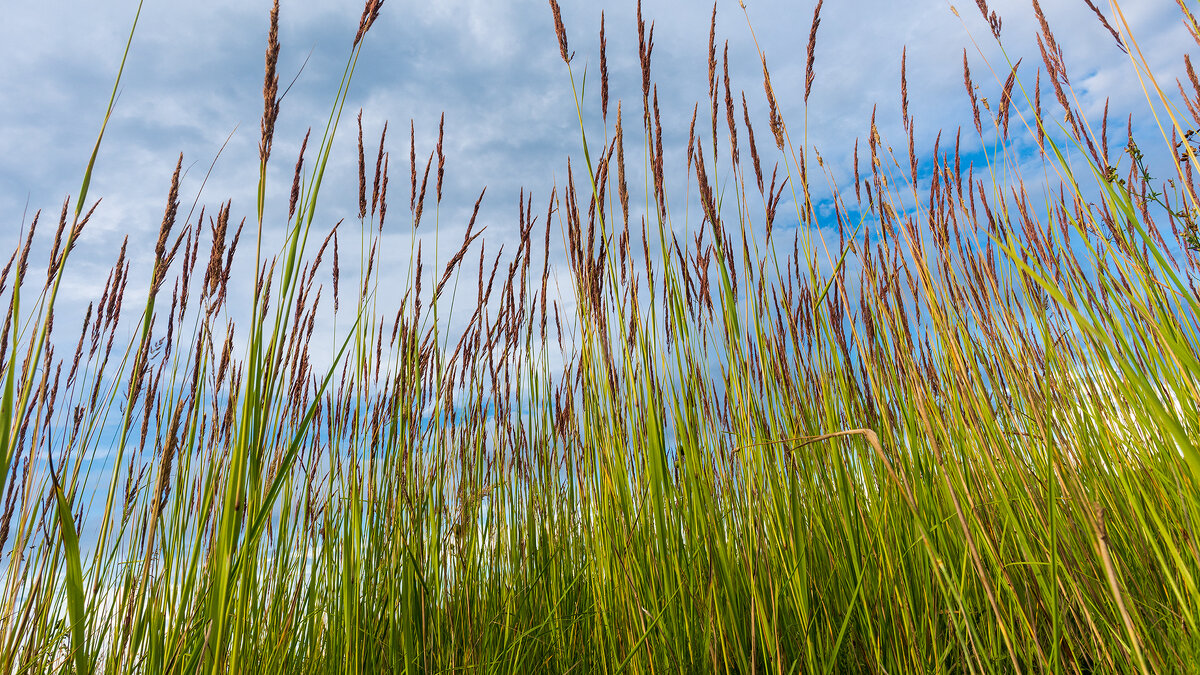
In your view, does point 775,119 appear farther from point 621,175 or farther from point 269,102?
point 269,102

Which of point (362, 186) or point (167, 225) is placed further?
point (362, 186)

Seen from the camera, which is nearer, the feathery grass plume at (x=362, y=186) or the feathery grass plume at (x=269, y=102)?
the feathery grass plume at (x=269, y=102)

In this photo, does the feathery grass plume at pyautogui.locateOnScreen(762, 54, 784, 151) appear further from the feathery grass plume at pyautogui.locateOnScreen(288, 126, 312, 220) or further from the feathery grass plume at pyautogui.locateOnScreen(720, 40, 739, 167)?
the feathery grass plume at pyautogui.locateOnScreen(288, 126, 312, 220)

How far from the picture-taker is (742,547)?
1.15 meters

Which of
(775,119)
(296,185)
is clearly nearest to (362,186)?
(296,185)

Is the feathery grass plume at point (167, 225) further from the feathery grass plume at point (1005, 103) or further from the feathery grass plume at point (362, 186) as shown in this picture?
the feathery grass plume at point (1005, 103)

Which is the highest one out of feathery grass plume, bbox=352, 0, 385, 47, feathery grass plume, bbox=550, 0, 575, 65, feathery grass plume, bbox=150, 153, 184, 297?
feathery grass plume, bbox=550, 0, 575, 65

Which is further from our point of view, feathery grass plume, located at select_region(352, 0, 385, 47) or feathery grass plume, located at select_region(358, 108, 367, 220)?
feathery grass plume, located at select_region(358, 108, 367, 220)

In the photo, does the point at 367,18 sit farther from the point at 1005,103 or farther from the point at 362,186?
the point at 1005,103

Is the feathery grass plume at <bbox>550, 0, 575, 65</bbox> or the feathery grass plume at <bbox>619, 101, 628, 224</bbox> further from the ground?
the feathery grass plume at <bbox>550, 0, 575, 65</bbox>

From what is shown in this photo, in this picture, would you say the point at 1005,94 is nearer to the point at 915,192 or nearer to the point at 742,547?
the point at 915,192

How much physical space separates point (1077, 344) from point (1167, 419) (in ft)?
2.83

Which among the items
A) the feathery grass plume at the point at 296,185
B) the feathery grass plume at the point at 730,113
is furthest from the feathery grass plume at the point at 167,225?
the feathery grass plume at the point at 730,113

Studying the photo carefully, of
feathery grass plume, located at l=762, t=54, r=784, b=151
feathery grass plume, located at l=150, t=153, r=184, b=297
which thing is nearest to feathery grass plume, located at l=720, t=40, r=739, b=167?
feathery grass plume, located at l=762, t=54, r=784, b=151
